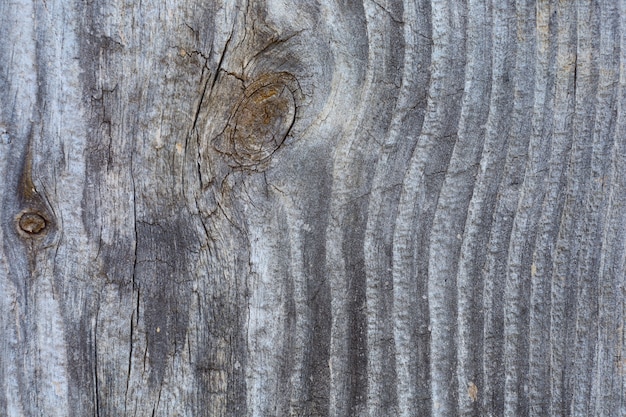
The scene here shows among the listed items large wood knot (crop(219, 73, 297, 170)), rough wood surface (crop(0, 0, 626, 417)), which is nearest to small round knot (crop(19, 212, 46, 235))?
rough wood surface (crop(0, 0, 626, 417))

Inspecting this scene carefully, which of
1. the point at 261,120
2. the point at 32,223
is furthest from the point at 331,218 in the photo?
the point at 32,223

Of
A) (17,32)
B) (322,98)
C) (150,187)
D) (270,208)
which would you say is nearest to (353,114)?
(322,98)

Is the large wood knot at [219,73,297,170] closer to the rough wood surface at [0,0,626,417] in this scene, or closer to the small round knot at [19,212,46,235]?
the rough wood surface at [0,0,626,417]

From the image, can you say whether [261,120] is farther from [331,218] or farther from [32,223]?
[32,223]

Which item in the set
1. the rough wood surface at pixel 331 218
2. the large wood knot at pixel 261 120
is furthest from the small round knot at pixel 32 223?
the large wood knot at pixel 261 120

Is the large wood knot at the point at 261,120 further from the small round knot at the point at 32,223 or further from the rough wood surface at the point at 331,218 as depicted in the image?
the small round knot at the point at 32,223

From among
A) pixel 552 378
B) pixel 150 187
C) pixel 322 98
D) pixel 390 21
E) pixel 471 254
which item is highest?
pixel 390 21

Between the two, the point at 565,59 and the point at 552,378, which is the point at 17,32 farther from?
the point at 552,378
